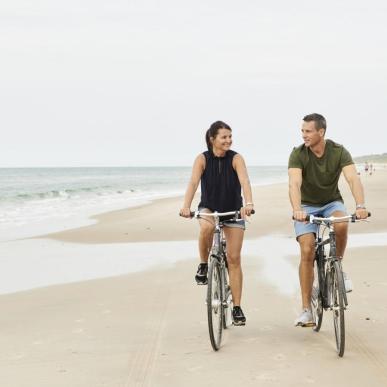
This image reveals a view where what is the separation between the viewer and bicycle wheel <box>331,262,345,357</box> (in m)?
5.04

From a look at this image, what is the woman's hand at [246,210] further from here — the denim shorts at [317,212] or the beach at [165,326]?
the beach at [165,326]

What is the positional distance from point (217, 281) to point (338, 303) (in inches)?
45.9

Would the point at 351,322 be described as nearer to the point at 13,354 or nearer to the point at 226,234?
the point at 226,234

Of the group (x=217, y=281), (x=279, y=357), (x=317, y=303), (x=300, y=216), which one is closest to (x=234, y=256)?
(x=217, y=281)

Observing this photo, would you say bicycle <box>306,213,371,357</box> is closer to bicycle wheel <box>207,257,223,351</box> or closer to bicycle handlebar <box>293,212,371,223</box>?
bicycle handlebar <box>293,212,371,223</box>

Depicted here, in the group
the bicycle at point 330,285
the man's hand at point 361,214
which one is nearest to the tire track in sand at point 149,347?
the bicycle at point 330,285

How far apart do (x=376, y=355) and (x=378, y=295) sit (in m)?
2.58

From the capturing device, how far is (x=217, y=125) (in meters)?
5.93

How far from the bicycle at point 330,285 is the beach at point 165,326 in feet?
0.75

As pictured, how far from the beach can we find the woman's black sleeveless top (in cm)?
132

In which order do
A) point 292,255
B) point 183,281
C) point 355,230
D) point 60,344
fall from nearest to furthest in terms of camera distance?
1. point 60,344
2. point 183,281
3. point 292,255
4. point 355,230

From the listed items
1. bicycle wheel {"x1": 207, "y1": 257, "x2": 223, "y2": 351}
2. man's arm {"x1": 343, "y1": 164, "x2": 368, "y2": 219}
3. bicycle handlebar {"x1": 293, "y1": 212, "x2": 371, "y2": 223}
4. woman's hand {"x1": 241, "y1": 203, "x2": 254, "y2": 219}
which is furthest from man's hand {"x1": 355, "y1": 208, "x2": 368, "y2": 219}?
bicycle wheel {"x1": 207, "y1": 257, "x2": 223, "y2": 351}

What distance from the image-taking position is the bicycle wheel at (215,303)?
17.4 feet

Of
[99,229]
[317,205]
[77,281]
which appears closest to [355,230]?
[99,229]
